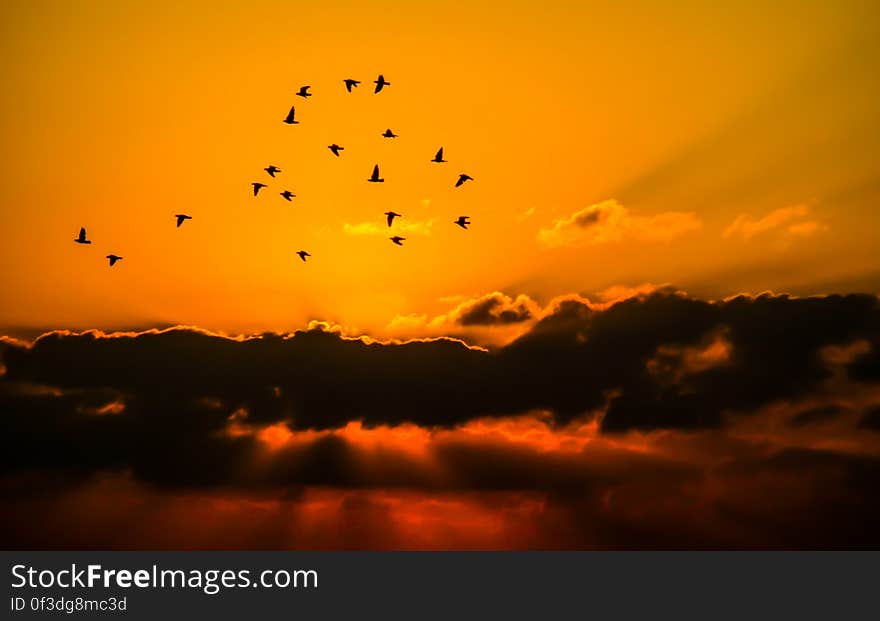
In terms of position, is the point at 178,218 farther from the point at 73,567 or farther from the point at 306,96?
the point at 73,567

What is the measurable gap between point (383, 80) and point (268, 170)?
1430 centimetres

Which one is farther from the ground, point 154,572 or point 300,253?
point 300,253

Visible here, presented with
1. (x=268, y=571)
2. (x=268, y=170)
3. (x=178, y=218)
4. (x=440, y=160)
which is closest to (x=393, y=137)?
(x=440, y=160)


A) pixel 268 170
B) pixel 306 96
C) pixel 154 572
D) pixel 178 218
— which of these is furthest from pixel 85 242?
pixel 154 572

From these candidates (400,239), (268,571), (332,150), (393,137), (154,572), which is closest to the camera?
(393,137)

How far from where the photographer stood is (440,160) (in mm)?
108875

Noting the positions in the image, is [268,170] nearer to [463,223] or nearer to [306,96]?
[306,96]

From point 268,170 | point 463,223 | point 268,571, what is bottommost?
point 268,571

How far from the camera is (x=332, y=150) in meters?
113

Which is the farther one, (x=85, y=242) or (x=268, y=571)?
(x=268, y=571)

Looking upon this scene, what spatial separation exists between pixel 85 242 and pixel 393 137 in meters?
31.1

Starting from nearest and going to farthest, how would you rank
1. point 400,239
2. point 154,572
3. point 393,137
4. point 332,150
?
point 393,137
point 332,150
point 400,239
point 154,572

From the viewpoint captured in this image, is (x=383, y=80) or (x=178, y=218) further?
(x=178, y=218)

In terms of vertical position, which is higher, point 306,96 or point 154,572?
point 306,96
